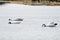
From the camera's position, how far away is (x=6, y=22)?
2.18 meters

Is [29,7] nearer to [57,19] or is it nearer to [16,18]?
[16,18]

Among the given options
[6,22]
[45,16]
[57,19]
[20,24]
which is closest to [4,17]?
[6,22]

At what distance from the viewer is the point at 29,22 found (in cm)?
218

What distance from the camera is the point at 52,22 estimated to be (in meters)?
2.20

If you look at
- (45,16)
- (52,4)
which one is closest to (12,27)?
(45,16)

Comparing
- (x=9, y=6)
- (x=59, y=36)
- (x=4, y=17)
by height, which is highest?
(x=9, y=6)

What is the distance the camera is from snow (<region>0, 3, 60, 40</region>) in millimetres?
2158

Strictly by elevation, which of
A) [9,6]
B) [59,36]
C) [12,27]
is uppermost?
[9,6]

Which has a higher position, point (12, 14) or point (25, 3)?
point (25, 3)

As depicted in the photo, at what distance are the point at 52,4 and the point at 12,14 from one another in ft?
1.77

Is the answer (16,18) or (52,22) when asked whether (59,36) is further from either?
(16,18)

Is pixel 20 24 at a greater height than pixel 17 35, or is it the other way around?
pixel 20 24

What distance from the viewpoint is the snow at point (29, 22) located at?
7.08 ft

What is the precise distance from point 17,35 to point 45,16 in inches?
17.5
